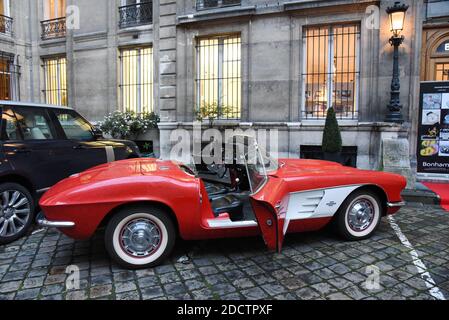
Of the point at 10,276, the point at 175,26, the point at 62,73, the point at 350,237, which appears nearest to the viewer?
the point at 10,276

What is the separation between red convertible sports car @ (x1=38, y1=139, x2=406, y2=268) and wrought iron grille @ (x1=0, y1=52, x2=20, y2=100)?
11.7m

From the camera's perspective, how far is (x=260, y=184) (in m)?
4.04

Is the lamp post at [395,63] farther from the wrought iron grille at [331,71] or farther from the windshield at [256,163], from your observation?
the windshield at [256,163]

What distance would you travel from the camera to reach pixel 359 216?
454 centimetres

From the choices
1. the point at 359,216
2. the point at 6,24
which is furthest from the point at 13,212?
the point at 6,24

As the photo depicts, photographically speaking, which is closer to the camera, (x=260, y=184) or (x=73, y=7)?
(x=260, y=184)

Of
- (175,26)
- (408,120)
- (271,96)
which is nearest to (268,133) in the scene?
(271,96)

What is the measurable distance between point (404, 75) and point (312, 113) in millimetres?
2383

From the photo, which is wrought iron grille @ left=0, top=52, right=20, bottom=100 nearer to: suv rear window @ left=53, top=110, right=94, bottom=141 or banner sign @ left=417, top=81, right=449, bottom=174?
suv rear window @ left=53, top=110, right=94, bottom=141

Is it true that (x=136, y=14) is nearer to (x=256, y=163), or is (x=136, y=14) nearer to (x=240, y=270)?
(x=256, y=163)

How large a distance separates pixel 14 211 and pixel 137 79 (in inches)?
324

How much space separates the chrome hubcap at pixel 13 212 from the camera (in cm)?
450

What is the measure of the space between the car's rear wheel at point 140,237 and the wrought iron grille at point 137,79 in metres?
8.67
